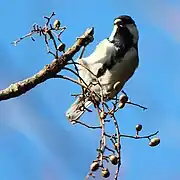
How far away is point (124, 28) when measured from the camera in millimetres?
2270

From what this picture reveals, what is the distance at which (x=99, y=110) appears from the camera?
1089mm

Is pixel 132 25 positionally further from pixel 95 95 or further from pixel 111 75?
pixel 95 95

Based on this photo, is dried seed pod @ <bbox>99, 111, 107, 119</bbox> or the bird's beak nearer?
dried seed pod @ <bbox>99, 111, 107, 119</bbox>

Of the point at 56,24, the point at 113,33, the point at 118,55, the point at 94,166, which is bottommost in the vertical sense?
the point at 94,166

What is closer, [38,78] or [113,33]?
[38,78]

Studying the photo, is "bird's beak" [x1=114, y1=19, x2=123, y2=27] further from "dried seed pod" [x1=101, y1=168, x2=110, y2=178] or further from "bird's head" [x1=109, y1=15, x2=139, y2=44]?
"dried seed pod" [x1=101, y1=168, x2=110, y2=178]

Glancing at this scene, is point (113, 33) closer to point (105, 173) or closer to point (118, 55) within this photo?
point (118, 55)

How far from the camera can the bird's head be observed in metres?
2.23

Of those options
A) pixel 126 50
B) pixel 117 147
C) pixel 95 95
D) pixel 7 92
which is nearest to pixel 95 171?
pixel 117 147

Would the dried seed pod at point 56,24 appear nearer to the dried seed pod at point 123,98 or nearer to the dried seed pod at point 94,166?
the dried seed pod at point 123,98

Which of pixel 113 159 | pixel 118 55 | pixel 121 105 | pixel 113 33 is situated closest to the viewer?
pixel 113 159

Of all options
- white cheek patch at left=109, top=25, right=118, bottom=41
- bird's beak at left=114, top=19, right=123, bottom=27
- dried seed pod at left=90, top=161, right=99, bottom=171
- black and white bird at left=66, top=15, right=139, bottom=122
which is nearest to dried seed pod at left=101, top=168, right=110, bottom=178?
dried seed pod at left=90, top=161, right=99, bottom=171

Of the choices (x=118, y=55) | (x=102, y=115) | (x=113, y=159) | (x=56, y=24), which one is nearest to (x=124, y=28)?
(x=118, y=55)

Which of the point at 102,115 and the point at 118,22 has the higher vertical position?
the point at 118,22
